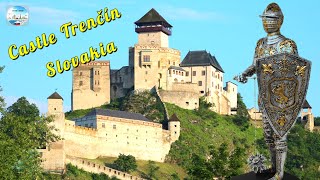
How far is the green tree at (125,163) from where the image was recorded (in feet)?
271

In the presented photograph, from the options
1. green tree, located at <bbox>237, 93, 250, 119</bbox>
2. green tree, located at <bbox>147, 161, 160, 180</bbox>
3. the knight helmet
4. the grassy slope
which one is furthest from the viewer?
green tree, located at <bbox>237, 93, 250, 119</bbox>

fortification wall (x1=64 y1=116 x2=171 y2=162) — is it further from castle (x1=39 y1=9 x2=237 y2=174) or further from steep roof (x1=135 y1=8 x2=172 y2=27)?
steep roof (x1=135 y1=8 x2=172 y2=27)

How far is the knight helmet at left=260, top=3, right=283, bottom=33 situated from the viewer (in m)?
13.3

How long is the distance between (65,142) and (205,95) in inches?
1088

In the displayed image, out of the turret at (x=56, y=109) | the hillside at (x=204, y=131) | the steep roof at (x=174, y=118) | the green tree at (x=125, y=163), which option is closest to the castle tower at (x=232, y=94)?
the hillside at (x=204, y=131)

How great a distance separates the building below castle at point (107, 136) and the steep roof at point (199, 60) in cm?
1301

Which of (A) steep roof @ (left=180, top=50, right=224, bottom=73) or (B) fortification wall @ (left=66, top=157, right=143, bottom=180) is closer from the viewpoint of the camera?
(B) fortification wall @ (left=66, top=157, right=143, bottom=180)

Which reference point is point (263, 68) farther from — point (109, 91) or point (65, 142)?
point (109, 91)

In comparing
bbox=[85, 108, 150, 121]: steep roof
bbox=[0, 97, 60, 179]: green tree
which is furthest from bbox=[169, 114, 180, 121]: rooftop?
bbox=[0, 97, 60, 179]: green tree

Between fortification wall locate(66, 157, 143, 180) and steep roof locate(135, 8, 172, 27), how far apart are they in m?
29.3

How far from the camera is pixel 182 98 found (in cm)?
10125

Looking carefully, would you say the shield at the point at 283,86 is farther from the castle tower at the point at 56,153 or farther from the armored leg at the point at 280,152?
the castle tower at the point at 56,153

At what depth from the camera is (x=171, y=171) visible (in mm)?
86250

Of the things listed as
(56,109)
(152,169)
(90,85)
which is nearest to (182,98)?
(90,85)
